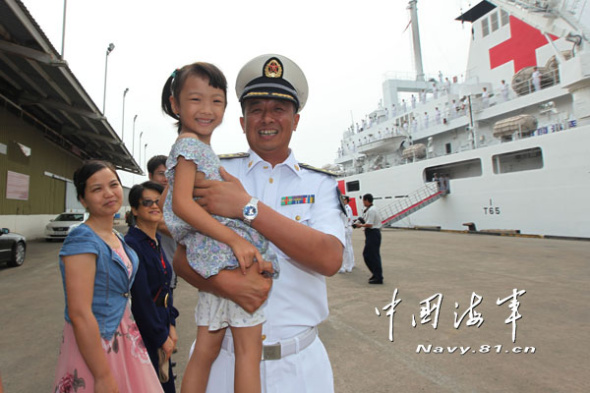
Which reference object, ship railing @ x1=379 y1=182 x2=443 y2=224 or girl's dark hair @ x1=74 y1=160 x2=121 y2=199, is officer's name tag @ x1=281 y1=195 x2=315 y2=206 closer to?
girl's dark hair @ x1=74 y1=160 x2=121 y2=199

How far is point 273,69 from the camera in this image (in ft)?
4.39

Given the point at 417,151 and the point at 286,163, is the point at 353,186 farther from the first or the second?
the point at 286,163

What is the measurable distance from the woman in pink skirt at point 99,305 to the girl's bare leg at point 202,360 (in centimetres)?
59

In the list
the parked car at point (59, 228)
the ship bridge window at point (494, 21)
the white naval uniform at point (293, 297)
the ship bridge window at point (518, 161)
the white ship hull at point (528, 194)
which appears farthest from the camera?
the ship bridge window at point (494, 21)

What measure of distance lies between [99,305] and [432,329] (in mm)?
3597

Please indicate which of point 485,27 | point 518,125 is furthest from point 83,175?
point 485,27

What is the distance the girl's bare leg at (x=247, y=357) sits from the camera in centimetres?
106

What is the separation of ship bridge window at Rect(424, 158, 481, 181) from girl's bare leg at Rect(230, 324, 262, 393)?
16.3 meters

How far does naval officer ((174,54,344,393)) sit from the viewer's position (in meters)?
1.08

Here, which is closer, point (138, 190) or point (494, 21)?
point (138, 190)

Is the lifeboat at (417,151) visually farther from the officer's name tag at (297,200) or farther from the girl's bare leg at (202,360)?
the girl's bare leg at (202,360)

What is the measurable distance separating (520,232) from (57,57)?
17.2 meters

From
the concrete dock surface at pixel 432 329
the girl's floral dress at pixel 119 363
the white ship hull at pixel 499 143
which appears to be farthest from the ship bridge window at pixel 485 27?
the girl's floral dress at pixel 119 363

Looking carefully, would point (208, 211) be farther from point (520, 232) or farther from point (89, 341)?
point (520, 232)
